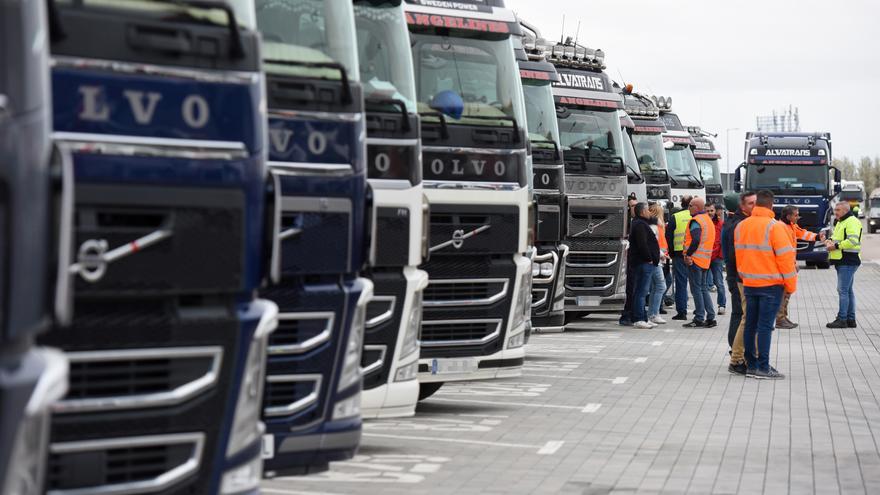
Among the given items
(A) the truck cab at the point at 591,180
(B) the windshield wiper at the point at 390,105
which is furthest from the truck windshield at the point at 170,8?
(A) the truck cab at the point at 591,180

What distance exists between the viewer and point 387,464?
420 inches

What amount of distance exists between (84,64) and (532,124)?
12.2 metres

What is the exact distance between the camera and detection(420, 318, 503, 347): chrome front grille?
1266cm

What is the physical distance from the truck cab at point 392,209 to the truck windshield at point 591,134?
11137 millimetres

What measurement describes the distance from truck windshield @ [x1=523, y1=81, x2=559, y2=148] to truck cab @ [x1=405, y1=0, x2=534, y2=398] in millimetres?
4732

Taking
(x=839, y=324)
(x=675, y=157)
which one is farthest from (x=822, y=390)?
(x=675, y=157)

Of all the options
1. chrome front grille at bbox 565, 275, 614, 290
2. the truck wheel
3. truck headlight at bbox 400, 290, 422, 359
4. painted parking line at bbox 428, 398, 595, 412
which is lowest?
painted parking line at bbox 428, 398, 595, 412

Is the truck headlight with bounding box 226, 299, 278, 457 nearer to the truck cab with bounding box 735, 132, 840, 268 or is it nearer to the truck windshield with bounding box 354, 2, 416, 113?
the truck windshield with bounding box 354, 2, 416, 113

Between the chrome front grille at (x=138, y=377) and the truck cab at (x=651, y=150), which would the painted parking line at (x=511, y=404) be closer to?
the chrome front grille at (x=138, y=377)

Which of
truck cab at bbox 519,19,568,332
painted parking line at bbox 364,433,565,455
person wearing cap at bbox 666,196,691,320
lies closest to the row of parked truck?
painted parking line at bbox 364,433,565,455

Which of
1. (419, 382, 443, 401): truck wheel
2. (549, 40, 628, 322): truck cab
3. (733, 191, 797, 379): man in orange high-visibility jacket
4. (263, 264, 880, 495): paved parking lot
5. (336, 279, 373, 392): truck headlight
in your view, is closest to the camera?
(336, 279, 373, 392): truck headlight

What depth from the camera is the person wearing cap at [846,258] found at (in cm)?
2419

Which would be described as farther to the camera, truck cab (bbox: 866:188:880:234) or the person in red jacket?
truck cab (bbox: 866:188:880:234)

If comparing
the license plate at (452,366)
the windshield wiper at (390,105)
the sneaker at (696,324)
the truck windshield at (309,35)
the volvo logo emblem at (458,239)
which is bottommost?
the sneaker at (696,324)
